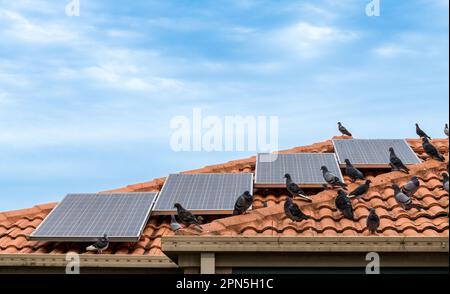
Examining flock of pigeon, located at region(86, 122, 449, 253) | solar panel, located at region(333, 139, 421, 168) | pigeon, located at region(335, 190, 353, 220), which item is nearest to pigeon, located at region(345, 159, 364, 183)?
flock of pigeon, located at region(86, 122, 449, 253)

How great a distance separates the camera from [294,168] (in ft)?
51.1

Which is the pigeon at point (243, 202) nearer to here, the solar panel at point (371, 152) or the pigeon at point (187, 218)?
the pigeon at point (187, 218)

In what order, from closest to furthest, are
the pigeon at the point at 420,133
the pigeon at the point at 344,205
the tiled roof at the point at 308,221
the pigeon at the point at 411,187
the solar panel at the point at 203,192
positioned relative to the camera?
1. the tiled roof at the point at 308,221
2. the pigeon at the point at 344,205
3. the pigeon at the point at 411,187
4. the solar panel at the point at 203,192
5. the pigeon at the point at 420,133

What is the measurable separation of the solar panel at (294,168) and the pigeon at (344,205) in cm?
272

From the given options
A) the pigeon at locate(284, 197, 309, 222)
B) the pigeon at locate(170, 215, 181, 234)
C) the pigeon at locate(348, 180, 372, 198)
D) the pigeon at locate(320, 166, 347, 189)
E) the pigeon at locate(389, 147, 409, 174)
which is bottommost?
the pigeon at locate(170, 215, 181, 234)

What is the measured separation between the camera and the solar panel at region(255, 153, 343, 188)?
14.8 m

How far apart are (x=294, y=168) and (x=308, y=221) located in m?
4.15

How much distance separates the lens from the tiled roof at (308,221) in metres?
10.9

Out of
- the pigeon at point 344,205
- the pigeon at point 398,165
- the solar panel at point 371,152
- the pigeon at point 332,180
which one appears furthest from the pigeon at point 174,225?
the solar panel at point 371,152

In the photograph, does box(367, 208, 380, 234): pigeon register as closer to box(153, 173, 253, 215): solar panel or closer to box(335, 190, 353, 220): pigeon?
box(335, 190, 353, 220): pigeon

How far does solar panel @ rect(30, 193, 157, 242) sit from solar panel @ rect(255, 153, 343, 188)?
2574 millimetres

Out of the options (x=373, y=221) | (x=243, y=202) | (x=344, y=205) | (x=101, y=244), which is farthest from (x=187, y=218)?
(x=373, y=221)
